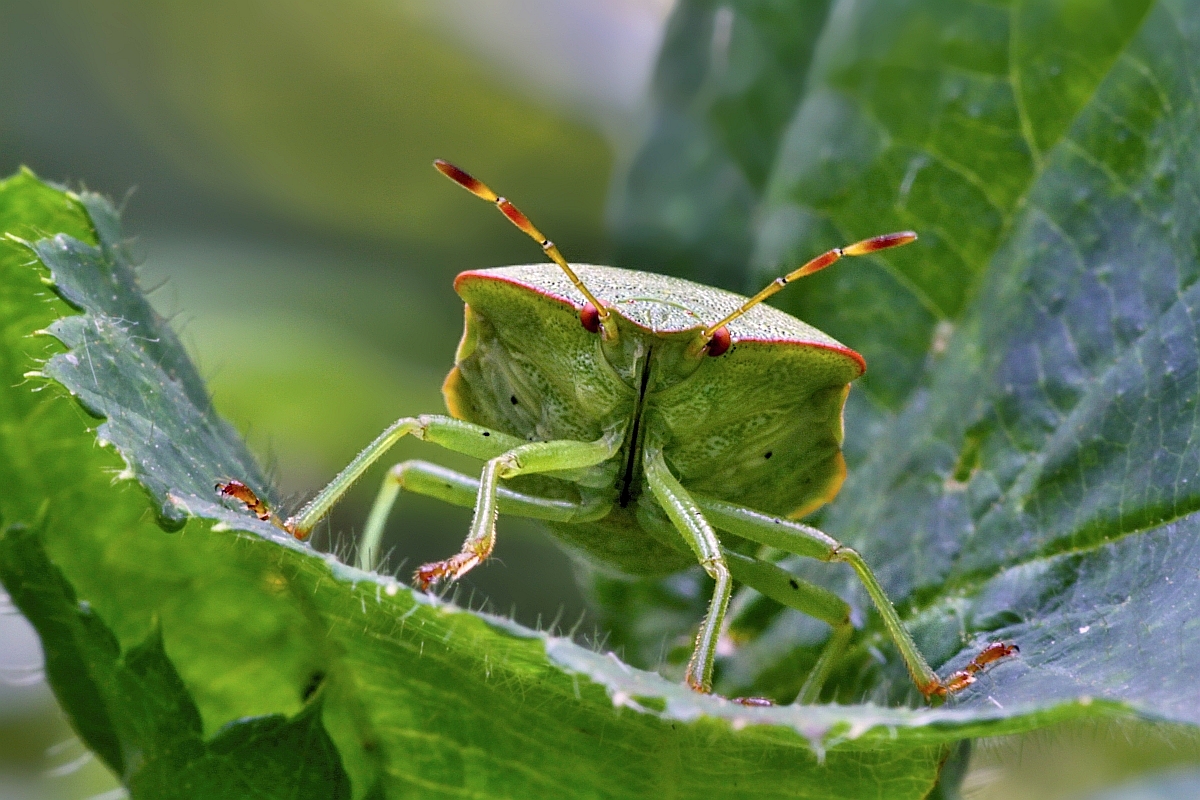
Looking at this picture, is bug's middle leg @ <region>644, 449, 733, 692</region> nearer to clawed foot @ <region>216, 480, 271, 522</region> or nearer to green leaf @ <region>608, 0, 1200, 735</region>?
green leaf @ <region>608, 0, 1200, 735</region>

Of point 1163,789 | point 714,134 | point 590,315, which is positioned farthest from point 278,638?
point 1163,789

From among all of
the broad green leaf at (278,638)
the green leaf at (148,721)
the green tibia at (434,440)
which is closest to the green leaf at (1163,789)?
the green tibia at (434,440)

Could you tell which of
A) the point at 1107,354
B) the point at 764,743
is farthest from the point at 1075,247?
the point at 764,743

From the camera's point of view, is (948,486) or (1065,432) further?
(948,486)

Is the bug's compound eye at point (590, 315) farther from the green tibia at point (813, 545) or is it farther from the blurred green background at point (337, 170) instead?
the blurred green background at point (337, 170)

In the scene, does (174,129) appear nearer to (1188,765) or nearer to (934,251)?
(934,251)
